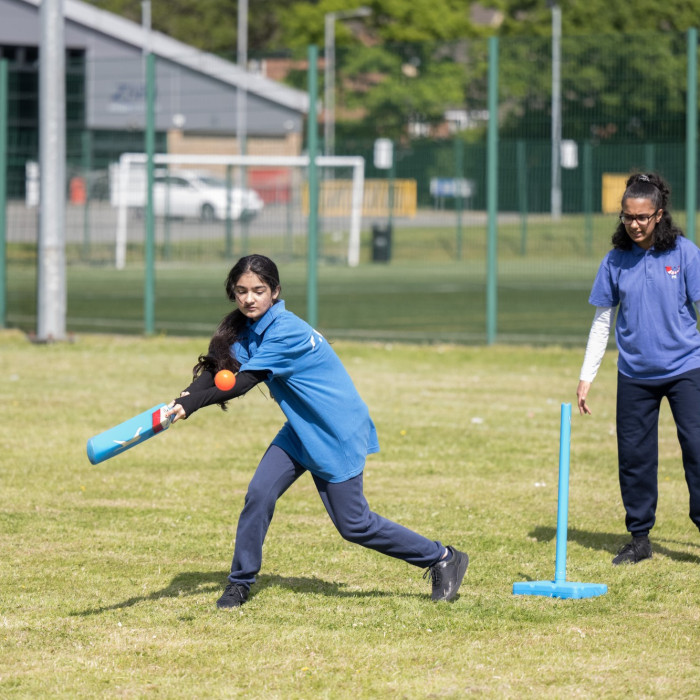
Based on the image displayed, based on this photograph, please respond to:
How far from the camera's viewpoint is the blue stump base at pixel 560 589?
6109 mm

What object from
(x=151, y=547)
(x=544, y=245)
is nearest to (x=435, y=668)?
(x=151, y=547)

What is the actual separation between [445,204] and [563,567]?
1419cm

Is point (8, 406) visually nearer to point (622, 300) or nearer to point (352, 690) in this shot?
point (622, 300)

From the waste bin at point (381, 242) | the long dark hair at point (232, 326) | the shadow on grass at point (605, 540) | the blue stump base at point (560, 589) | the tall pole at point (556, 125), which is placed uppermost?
the tall pole at point (556, 125)

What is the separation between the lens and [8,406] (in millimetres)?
11516

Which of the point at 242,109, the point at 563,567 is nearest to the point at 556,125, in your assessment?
the point at 242,109

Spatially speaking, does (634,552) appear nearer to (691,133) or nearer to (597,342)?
Result: (597,342)

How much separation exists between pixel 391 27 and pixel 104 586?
2344 inches

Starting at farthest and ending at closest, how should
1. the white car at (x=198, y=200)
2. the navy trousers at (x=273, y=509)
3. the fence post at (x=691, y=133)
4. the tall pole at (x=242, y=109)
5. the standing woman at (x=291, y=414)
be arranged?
the white car at (x=198, y=200), the tall pole at (x=242, y=109), the fence post at (x=691, y=133), the navy trousers at (x=273, y=509), the standing woman at (x=291, y=414)

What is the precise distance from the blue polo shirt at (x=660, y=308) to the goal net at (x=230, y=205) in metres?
11.4

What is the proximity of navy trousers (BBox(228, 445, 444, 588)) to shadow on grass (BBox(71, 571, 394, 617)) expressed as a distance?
1.22 feet

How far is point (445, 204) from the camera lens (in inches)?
786

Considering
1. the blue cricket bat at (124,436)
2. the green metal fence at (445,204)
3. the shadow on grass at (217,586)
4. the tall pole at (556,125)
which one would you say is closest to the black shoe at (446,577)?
the shadow on grass at (217,586)

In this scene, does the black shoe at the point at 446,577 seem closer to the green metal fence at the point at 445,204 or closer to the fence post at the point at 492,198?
the green metal fence at the point at 445,204
